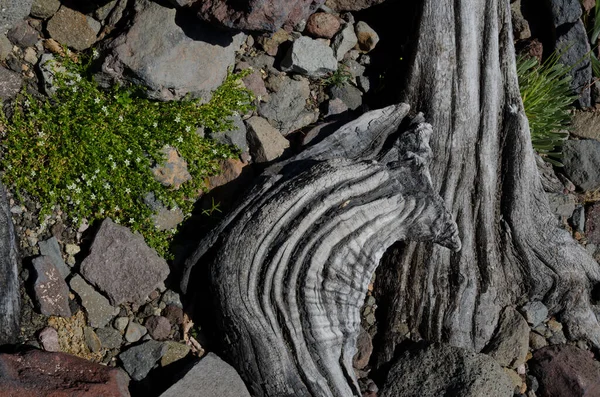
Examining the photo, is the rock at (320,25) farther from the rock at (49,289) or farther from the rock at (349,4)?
the rock at (49,289)

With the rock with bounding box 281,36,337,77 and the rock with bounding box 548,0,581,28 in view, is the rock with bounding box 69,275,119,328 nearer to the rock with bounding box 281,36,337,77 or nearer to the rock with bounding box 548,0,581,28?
the rock with bounding box 281,36,337,77

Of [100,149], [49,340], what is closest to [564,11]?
[100,149]

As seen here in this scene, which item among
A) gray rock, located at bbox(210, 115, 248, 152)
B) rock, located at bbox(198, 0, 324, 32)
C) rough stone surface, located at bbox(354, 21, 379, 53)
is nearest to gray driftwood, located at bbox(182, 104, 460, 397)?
gray rock, located at bbox(210, 115, 248, 152)

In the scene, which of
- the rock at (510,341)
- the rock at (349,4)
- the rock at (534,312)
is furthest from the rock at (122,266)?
the rock at (534,312)

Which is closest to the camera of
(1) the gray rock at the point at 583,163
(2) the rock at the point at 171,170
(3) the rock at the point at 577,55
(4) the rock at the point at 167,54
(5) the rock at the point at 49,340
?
(5) the rock at the point at 49,340

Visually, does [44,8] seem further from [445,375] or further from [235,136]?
[445,375]
